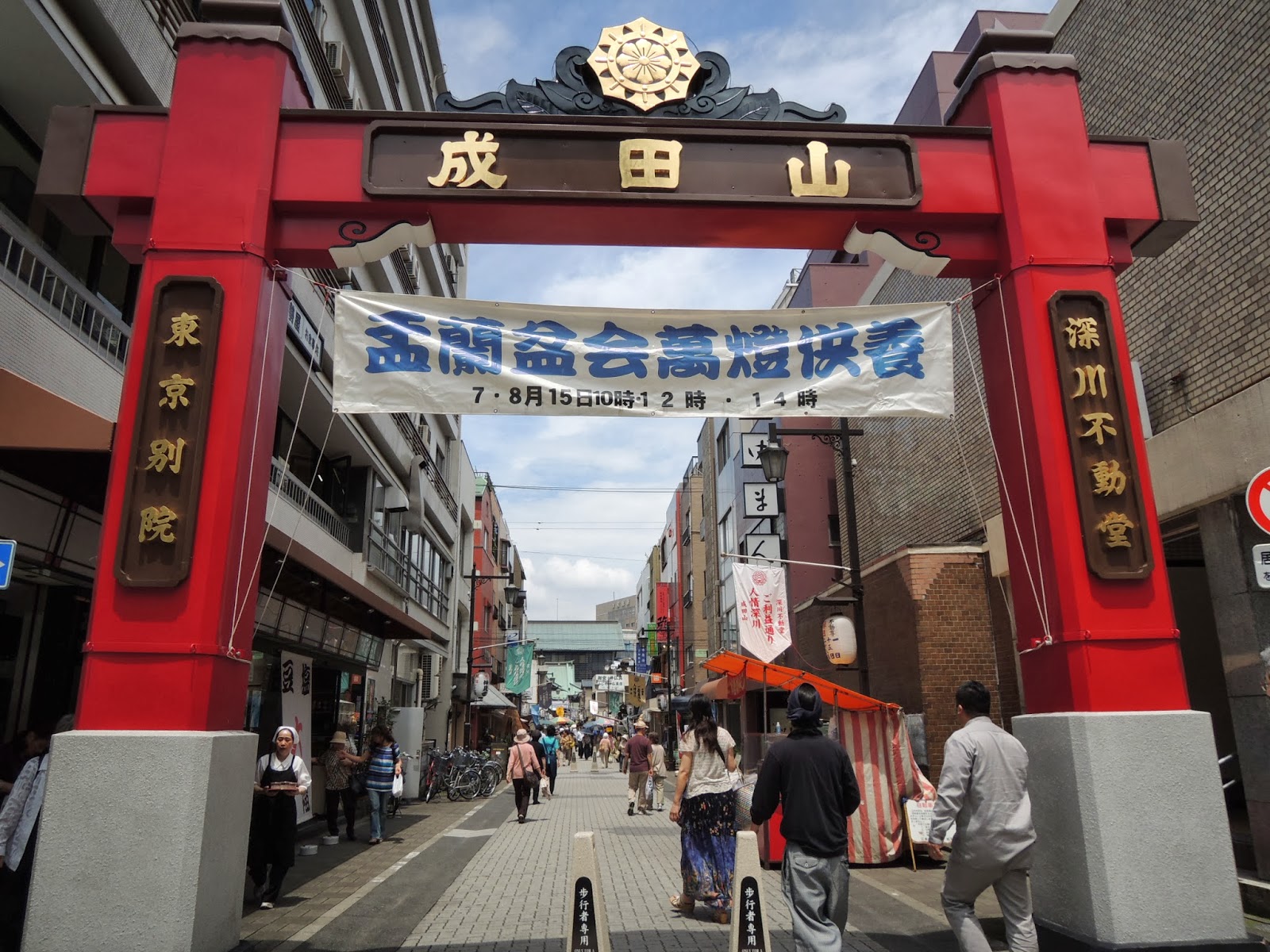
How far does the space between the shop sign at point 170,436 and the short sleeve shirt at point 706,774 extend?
490 centimetres

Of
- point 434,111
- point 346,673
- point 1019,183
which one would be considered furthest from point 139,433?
point 346,673

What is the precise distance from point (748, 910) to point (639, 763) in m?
13.1

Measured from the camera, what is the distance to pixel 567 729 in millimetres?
53594

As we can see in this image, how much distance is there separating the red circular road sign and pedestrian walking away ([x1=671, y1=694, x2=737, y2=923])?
4609 millimetres

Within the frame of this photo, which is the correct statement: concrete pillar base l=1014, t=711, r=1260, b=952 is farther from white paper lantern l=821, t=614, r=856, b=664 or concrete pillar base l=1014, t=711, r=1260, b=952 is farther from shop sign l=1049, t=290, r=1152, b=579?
white paper lantern l=821, t=614, r=856, b=664

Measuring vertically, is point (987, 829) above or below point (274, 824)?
above

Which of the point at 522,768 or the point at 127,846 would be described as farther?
the point at 522,768

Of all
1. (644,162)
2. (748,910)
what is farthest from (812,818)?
(644,162)

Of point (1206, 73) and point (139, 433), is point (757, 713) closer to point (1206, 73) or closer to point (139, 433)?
point (1206, 73)

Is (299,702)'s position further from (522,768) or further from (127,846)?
(127,846)

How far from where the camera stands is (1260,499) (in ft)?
20.8

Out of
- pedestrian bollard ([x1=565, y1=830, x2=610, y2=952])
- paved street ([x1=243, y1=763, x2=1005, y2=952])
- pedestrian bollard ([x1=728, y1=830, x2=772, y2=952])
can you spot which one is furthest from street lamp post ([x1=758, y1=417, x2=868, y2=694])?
pedestrian bollard ([x1=565, y1=830, x2=610, y2=952])

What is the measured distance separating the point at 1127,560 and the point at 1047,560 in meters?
0.49

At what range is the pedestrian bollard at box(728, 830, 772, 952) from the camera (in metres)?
5.28
